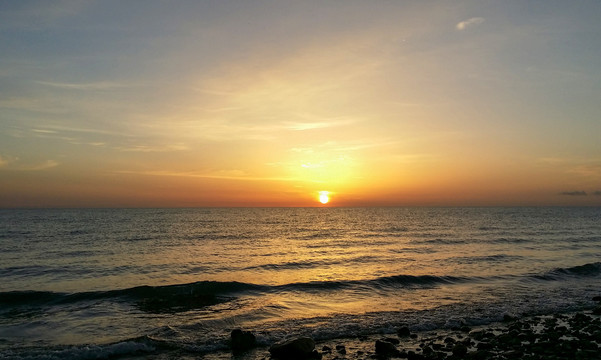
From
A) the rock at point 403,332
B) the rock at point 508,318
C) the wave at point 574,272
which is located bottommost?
the wave at point 574,272

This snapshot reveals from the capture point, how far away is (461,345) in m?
13.1

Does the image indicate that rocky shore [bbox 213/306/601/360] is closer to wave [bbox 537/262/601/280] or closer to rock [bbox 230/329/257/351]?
rock [bbox 230/329/257/351]

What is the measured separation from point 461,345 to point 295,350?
561 centimetres

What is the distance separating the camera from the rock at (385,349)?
42.3ft

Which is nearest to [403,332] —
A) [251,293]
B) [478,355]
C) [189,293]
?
[478,355]

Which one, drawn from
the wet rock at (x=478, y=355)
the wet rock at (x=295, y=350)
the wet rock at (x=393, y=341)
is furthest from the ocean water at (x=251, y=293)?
the wet rock at (x=478, y=355)

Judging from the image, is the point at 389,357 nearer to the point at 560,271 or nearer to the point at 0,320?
the point at 0,320

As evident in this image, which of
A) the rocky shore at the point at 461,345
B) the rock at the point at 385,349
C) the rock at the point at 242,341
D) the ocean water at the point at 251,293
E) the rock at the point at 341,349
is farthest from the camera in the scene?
the ocean water at the point at 251,293

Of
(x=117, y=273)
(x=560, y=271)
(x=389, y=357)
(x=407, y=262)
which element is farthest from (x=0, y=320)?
(x=560, y=271)

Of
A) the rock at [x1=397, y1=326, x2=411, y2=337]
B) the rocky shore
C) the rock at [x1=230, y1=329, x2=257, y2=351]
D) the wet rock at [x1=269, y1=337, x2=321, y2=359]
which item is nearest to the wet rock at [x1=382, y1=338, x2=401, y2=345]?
the rocky shore

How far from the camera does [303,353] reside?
12.6m

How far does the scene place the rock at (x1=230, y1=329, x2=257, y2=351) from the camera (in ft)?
46.0

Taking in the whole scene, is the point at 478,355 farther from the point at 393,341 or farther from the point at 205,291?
the point at 205,291

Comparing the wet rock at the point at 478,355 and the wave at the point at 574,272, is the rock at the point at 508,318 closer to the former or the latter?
the wet rock at the point at 478,355
